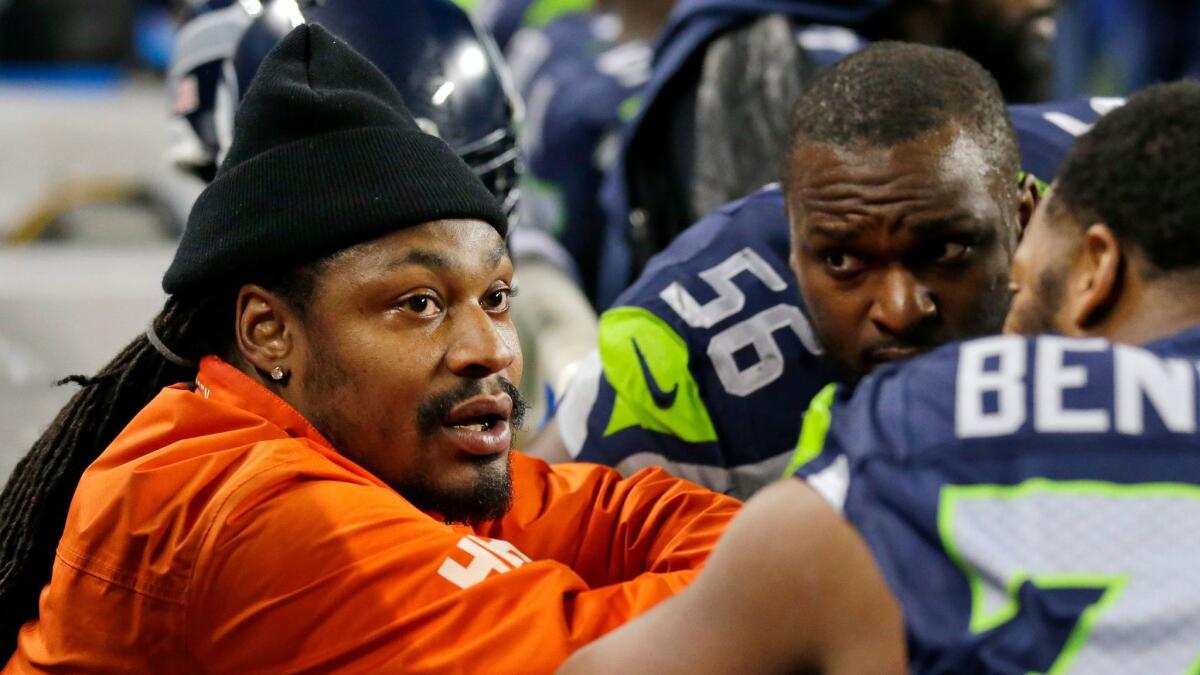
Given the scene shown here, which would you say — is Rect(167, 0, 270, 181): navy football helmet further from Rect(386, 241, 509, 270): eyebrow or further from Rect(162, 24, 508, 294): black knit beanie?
Rect(386, 241, 509, 270): eyebrow

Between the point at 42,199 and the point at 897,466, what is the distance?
5.05 m

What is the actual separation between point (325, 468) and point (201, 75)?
1.67m

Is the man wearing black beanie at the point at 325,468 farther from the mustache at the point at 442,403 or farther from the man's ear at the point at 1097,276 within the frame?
the man's ear at the point at 1097,276

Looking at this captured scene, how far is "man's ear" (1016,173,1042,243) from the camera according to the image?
2473 millimetres

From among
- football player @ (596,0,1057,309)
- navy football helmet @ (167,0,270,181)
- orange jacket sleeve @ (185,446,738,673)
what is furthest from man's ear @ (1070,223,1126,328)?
football player @ (596,0,1057,309)

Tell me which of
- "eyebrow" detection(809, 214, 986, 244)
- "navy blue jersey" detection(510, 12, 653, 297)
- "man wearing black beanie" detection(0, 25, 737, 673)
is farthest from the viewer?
"navy blue jersey" detection(510, 12, 653, 297)

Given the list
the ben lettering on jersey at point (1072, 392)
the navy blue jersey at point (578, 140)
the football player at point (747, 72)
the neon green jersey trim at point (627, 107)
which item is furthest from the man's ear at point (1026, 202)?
the neon green jersey trim at point (627, 107)

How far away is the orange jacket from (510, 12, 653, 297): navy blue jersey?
2963 millimetres

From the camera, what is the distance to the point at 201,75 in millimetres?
3426

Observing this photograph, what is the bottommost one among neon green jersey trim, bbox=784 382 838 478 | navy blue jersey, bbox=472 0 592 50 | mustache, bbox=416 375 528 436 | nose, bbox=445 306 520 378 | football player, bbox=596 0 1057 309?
navy blue jersey, bbox=472 0 592 50

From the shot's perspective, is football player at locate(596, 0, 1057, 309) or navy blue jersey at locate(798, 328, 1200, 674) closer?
navy blue jersey at locate(798, 328, 1200, 674)

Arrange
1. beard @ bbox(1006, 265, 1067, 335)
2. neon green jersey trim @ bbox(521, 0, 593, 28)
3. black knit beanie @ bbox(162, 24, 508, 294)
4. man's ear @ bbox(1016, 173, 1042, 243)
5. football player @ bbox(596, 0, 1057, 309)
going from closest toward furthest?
beard @ bbox(1006, 265, 1067, 335), black knit beanie @ bbox(162, 24, 508, 294), man's ear @ bbox(1016, 173, 1042, 243), football player @ bbox(596, 0, 1057, 309), neon green jersey trim @ bbox(521, 0, 593, 28)

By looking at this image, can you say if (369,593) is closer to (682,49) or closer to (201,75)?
(201,75)

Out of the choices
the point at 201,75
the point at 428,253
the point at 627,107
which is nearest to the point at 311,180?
the point at 428,253
